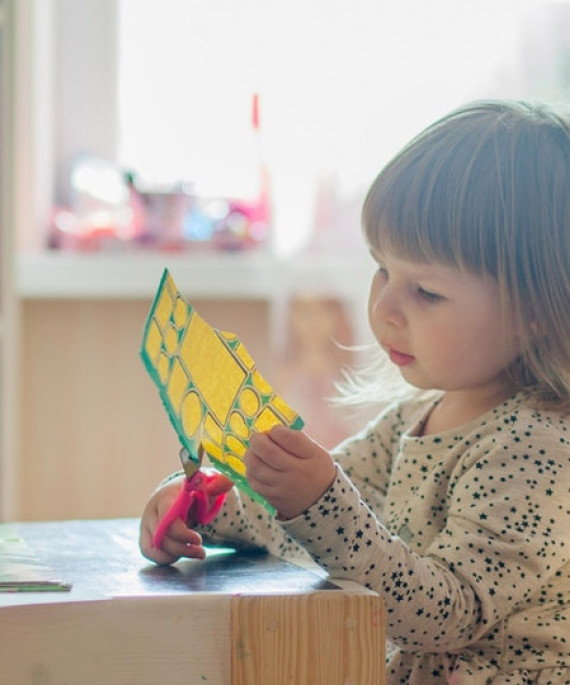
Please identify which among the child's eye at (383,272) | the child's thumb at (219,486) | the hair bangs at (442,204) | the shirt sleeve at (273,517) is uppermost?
the hair bangs at (442,204)

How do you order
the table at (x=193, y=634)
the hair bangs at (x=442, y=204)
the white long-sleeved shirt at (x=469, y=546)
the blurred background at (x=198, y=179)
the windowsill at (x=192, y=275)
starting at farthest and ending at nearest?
1. the windowsill at (x=192, y=275)
2. the blurred background at (x=198, y=179)
3. the hair bangs at (x=442, y=204)
4. the white long-sleeved shirt at (x=469, y=546)
5. the table at (x=193, y=634)

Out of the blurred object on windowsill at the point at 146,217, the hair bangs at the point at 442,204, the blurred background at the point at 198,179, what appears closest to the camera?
the hair bangs at the point at 442,204

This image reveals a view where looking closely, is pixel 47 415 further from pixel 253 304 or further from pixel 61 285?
pixel 253 304

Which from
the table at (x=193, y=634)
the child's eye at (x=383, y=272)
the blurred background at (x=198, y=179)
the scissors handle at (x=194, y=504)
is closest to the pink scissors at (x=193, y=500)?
the scissors handle at (x=194, y=504)

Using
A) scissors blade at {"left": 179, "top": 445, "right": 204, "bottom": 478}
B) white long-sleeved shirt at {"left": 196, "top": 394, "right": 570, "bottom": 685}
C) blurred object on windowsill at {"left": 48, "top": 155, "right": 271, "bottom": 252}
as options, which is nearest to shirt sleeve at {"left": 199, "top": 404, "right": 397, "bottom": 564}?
white long-sleeved shirt at {"left": 196, "top": 394, "right": 570, "bottom": 685}

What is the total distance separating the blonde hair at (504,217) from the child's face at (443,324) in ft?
0.03

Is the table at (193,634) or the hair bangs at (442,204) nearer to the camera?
the table at (193,634)

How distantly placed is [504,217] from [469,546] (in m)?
0.26

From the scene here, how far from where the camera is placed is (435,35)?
2342 millimetres

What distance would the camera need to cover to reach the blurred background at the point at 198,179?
237 cm

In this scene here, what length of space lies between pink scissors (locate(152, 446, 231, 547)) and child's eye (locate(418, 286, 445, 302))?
0.22 metres

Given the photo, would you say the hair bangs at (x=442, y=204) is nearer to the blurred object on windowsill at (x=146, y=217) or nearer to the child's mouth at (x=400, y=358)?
the child's mouth at (x=400, y=358)

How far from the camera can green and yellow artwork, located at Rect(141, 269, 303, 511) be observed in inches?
30.5

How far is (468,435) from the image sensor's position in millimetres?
971
